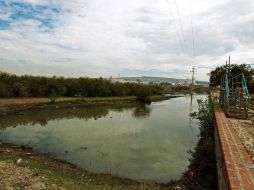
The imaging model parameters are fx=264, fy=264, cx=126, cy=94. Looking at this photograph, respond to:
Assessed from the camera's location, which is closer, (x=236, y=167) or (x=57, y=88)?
(x=236, y=167)

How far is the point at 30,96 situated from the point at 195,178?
47.6 m

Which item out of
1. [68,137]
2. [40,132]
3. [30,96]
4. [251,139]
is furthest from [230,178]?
[30,96]

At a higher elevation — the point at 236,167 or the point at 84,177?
the point at 236,167

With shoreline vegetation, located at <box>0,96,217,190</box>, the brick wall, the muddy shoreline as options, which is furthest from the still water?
the brick wall

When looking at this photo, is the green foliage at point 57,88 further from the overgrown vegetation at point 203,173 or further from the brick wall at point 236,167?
the brick wall at point 236,167

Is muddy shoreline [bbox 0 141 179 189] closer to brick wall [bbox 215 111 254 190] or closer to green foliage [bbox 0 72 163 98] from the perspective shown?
brick wall [bbox 215 111 254 190]

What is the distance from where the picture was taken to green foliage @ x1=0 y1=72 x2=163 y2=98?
49.0m

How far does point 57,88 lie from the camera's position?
186 feet

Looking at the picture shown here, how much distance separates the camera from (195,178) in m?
10.7

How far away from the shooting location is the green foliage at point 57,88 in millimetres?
49031

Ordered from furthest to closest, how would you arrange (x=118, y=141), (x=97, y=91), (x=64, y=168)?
(x=97, y=91)
(x=118, y=141)
(x=64, y=168)

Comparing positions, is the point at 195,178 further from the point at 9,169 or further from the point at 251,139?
the point at 9,169

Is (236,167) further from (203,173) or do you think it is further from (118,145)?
(118,145)

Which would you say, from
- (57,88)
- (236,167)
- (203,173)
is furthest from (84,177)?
(57,88)
